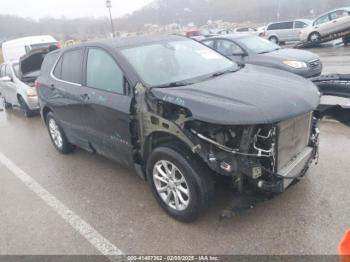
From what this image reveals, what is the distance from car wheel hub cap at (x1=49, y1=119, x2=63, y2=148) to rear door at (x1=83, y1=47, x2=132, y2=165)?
4.15ft

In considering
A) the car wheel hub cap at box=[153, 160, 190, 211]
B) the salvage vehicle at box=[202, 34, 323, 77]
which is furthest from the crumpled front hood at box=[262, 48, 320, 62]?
the car wheel hub cap at box=[153, 160, 190, 211]

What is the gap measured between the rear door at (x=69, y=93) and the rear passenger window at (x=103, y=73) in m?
0.25

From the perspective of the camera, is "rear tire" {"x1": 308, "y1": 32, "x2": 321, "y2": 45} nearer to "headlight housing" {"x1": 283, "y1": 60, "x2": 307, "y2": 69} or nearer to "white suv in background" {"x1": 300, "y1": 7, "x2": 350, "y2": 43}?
"white suv in background" {"x1": 300, "y1": 7, "x2": 350, "y2": 43}

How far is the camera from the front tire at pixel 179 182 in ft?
9.73

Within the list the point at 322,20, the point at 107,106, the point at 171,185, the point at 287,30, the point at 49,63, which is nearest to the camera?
the point at 171,185

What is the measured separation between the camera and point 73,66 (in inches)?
180

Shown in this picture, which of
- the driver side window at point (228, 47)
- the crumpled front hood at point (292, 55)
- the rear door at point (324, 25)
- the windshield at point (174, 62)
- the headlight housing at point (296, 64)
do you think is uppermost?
the windshield at point (174, 62)

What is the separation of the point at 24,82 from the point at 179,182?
717 cm

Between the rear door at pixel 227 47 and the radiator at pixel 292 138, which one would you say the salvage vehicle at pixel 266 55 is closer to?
the rear door at pixel 227 47

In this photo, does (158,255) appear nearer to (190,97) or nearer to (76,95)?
(190,97)

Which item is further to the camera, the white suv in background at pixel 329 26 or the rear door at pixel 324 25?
the rear door at pixel 324 25

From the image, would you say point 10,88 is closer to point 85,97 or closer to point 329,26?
point 85,97

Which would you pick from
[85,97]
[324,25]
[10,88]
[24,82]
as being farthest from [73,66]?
[324,25]

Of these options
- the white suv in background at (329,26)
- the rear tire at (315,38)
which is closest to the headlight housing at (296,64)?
the white suv in background at (329,26)
